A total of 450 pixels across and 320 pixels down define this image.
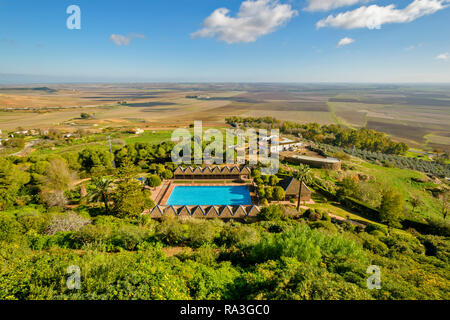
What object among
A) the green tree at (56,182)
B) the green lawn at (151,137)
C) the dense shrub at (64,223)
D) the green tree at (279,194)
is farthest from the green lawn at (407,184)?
the green lawn at (151,137)

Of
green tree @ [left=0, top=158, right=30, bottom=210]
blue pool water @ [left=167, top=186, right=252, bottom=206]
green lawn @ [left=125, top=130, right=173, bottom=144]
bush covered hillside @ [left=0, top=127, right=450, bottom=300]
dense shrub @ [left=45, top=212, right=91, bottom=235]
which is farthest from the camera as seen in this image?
green lawn @ [left=125, top=130, right=173, bottom=144]

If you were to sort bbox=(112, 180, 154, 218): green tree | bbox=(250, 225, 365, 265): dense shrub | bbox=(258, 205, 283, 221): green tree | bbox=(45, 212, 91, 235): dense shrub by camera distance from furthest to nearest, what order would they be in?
→ 1. bbox=(258, 205, 283, 221): green tree
2. bbox=(112, 180, 154, 218): green tree
3. bbox=(45, 212, 91, 235): dense shrub
4. bbox=(250, 225, 365, 265): dense shrub

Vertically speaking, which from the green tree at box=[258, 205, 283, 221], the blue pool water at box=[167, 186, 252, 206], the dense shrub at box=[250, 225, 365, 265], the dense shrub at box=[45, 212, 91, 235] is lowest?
the blue pool water at box=[167, 186, 252, 206]

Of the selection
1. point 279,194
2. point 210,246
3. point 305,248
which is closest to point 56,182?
point 210,246

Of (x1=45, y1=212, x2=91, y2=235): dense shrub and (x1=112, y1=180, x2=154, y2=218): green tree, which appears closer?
(x1=45, y1=212, x2=91, y2=235): dense shrub

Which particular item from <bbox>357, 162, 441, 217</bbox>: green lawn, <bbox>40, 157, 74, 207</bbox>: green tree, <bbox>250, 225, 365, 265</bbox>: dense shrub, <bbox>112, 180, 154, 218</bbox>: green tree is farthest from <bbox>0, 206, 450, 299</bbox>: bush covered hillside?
<bbox>357, 162, 441, 217</bbox>: green lawn

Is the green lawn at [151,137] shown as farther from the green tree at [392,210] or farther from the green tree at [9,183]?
the green tree at [392,210]

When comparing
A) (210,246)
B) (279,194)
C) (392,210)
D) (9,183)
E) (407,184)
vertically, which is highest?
(9,183)

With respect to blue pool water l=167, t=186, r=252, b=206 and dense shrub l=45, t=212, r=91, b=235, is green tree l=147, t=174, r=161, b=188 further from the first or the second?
dense shrub l=45, t=212, r=91, b=235

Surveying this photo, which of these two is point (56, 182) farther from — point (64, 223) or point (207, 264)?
point (207, 264)
